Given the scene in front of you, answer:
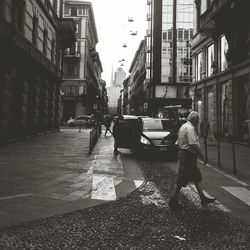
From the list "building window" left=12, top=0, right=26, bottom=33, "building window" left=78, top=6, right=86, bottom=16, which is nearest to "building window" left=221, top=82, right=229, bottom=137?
"building window" left=12, top=0, right=26, bottom=33

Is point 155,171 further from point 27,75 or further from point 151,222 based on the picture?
point 27,75

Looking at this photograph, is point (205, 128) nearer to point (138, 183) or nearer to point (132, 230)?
point (138, 183)

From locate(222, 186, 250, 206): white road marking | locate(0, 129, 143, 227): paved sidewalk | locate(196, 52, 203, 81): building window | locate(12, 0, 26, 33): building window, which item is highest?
locate(12, 0, 26, 33): building window

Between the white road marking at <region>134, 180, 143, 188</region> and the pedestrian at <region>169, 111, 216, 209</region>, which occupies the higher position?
the pedestrian at <region>169, 111, 216, 209</region>

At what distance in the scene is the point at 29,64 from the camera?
64.3 ft

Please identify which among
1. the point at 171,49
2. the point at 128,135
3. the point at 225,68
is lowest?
the point at 128,135

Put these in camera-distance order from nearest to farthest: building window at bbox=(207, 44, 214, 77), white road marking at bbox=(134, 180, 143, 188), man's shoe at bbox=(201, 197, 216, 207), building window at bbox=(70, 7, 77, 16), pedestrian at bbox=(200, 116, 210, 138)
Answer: man's shoe at bbox=(201, 197, 216, 207) → white road marking at bbox=(134, 180, 143, 188) → pedestrian at bbox=(200, 116, 210, 138) → building window at bbox=(207, 44, 214, 77) → building window at bbox=(70, 7, 77, 16)

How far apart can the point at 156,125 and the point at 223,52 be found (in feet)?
37.8

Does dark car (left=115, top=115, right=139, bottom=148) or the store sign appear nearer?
dark car (left=115, top=115, right=139, bottom=148)

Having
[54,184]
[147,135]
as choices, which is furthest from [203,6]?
[54,184]

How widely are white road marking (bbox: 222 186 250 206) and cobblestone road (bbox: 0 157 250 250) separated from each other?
1.24 m

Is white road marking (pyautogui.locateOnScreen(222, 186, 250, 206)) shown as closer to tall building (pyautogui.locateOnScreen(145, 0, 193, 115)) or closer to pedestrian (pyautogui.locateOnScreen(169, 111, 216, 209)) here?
pedestrian (pyautogui.locateOnScreen(169, 111, 216, 209))

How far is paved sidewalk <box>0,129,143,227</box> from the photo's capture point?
5660mm

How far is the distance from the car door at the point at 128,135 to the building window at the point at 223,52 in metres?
10.6
